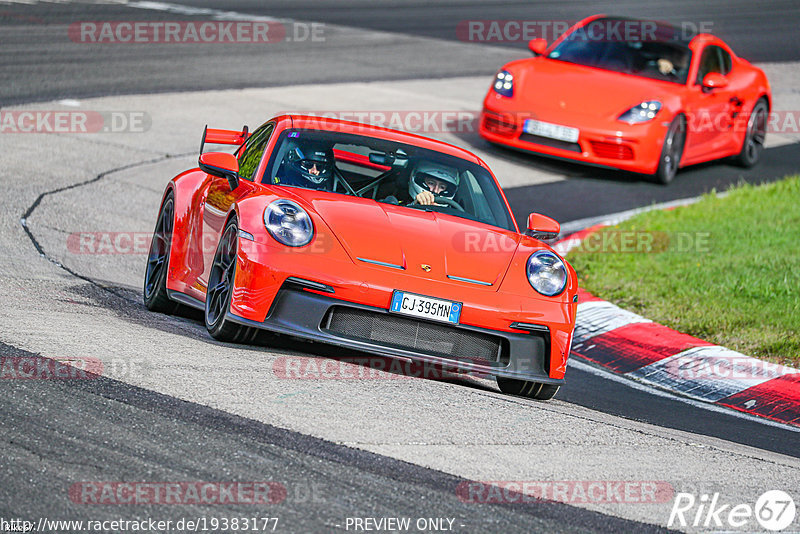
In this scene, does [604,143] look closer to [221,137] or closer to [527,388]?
[221,137]

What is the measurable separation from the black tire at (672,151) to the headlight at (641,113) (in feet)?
0.92

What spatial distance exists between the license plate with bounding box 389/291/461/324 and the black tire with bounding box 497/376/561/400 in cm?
60

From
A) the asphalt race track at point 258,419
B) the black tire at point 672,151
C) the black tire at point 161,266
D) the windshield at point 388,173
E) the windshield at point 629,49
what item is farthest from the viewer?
the windshield at point 629,49

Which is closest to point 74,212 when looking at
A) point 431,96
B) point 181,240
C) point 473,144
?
point 181,240

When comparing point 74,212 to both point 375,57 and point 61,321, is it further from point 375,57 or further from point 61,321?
point 375,57

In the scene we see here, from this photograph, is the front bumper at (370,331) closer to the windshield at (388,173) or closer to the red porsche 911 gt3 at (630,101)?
the windshield at (388,173)

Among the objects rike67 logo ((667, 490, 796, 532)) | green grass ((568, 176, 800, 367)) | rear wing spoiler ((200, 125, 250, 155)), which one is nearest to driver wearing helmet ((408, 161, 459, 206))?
rear wing spoiler ((200, 125, 250, 155))

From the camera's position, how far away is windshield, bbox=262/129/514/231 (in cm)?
738

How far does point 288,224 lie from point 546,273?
1439 millimetres

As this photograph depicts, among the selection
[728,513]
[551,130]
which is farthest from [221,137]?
[551,130]

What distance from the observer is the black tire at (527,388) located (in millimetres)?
6711

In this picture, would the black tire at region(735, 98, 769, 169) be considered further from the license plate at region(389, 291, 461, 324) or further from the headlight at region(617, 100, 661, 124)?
the license plate at region(389, 291, 461, 324)

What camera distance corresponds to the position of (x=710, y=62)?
15000 mm

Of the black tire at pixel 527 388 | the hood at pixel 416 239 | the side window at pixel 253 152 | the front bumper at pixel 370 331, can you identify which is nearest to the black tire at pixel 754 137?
the side window at pixel 253 152
